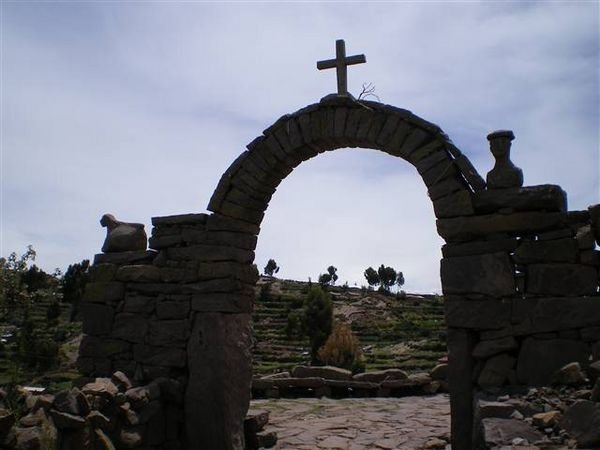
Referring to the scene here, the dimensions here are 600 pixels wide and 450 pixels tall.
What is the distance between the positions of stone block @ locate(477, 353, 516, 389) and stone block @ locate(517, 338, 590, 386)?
0.31 ft

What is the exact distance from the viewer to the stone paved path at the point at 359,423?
23.1 feet

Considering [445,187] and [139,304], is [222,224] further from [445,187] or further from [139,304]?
[445,187]

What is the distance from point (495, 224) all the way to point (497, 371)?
145 centimetres

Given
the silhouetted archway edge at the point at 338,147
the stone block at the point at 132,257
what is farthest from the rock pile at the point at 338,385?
the silhouetted archway edge at the point at 338,147

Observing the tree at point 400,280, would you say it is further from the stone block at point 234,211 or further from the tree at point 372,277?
the stone block at point 234,211

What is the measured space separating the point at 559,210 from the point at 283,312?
37.5 metres

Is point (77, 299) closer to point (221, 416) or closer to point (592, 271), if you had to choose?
point (221, 416)

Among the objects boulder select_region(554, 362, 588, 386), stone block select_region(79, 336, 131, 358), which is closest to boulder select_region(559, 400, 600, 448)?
boulder select_region(554, 362, 588, 386)

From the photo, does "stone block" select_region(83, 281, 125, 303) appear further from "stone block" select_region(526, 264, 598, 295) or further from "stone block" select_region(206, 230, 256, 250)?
"stone block" select_region(526, 264, 598, 295)

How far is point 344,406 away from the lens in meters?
9.98

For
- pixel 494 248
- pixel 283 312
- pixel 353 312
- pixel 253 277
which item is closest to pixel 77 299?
pixel 283 312

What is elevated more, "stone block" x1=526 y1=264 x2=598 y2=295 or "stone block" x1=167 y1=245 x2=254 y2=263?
"stone block" x1=167 y1=245 x2=254 y2=263

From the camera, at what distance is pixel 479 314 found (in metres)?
5.60

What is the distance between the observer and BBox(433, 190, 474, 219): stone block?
5.82 metres
